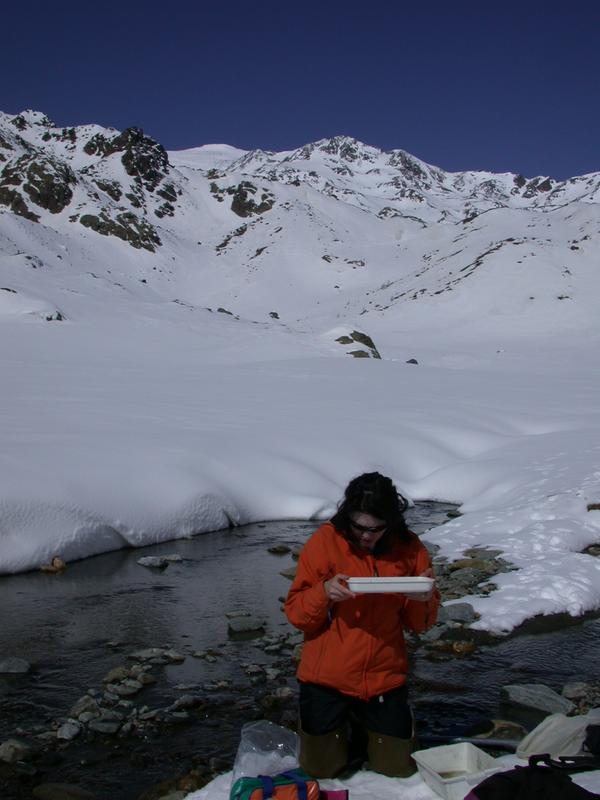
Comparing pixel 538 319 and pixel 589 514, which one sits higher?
pixel 538 319

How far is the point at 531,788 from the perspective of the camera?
13.8 ft

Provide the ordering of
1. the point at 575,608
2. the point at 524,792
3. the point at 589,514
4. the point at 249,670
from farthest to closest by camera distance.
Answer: the point at 589,514 → the point at 575,608 → the point at 249,670 → the point at 524,792

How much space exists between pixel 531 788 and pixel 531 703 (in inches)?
96.2

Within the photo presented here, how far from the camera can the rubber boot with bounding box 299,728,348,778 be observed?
490cm

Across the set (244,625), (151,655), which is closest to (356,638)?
(151,655)

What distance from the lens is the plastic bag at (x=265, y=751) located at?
4984mm

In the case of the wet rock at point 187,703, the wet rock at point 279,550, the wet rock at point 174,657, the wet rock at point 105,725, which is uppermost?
the wet rock at point 279,550

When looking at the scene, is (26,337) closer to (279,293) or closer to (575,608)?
(575,608)

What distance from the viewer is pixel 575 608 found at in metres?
8.91

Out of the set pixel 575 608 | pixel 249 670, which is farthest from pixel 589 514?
pixel 249 670

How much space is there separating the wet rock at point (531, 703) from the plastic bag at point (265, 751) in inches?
85.9

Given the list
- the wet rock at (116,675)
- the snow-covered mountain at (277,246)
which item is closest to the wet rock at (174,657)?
the wet rock at (116,675)

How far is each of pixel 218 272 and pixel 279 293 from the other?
11.4m

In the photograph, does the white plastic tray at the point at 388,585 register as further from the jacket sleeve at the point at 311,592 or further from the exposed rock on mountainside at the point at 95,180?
the exposed rock on mountainside at the point at 95,180
